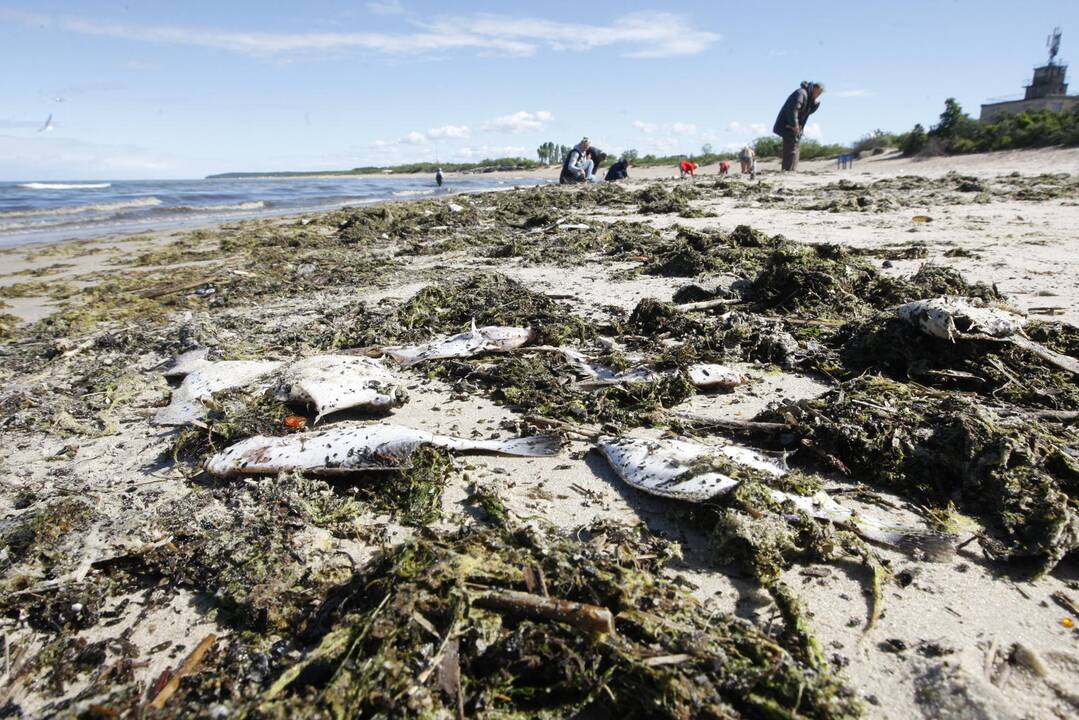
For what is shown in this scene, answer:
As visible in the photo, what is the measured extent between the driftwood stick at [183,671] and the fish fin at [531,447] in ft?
5.55

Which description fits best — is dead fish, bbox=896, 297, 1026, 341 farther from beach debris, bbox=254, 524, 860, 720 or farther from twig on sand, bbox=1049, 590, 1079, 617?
beach debris, bbox=254, 524, 860, 720

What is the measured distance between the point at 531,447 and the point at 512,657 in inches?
64.3

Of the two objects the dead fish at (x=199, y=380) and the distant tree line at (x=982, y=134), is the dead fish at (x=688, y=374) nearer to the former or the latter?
the dead fish at (x=199, y=380)

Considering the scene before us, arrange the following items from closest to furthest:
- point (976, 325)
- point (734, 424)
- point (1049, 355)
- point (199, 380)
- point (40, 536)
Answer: point (40, 536)
point (734, 424)
point (1049, 355)
point (976, 325)
point (199, 380)

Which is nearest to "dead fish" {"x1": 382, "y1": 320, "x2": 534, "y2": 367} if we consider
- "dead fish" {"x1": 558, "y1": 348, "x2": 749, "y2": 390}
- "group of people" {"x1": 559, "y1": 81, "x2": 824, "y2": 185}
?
"dead fish" {"x1": 558, "y1": 348, "x2": 749, "y2": 390}

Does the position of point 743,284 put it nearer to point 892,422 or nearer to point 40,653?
point 892,422

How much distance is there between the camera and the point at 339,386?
13.8 ft

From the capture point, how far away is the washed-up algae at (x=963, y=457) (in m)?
2.61

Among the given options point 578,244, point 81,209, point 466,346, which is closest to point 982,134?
point 578,244

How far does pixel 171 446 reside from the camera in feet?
12.3

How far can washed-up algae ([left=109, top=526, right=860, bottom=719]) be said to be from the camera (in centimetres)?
189

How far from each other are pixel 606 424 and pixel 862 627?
1.89 metres

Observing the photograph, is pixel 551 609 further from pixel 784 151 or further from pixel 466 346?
pixel 784 151

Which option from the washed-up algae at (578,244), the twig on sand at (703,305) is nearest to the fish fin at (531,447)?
the twig on sand at (703,305)
